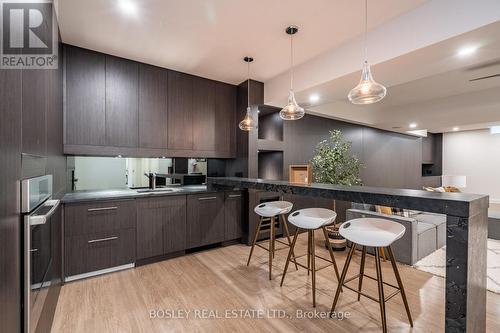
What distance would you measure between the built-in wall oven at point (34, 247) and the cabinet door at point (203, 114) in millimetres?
2319

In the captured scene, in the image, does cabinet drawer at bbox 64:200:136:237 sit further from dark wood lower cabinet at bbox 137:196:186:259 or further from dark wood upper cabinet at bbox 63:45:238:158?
dark wood upper cabinet at bbox 63:45:238:158

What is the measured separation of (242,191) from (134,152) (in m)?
1.69

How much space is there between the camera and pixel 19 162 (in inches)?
39.9

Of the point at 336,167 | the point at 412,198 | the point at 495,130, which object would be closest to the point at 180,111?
the point at 336,167

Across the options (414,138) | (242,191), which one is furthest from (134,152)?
(414,138)

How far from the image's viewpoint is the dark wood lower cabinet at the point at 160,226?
2.94 meters

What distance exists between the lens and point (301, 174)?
2531 millimetres

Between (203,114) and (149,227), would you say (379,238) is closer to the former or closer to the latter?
(149,227)

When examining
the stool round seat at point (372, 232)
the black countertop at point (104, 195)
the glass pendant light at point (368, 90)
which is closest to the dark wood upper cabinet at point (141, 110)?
the black countertop at point (104, 195)

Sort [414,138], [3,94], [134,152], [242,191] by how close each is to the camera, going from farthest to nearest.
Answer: [414,138] < [242,191] < [134,152] < [3,94]

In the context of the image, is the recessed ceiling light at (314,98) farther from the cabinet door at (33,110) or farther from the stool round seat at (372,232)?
the cabinet door at (33,110)

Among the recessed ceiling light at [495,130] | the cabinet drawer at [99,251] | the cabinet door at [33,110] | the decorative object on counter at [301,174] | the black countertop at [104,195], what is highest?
the recessed ceiling light at [495,130]

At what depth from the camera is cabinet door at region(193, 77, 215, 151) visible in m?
3.63

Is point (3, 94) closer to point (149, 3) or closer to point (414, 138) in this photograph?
point (149, 3)
